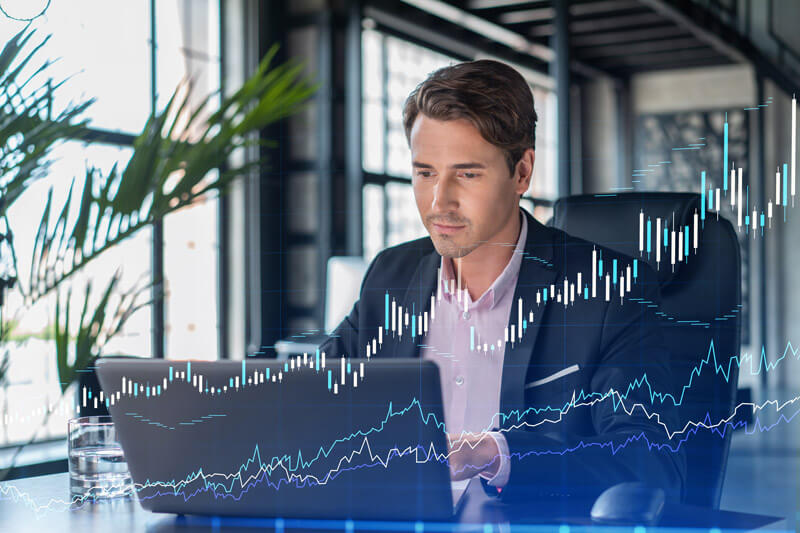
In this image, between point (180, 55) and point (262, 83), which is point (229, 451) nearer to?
point (262, 83)

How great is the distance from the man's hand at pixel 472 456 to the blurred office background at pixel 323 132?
6.51ft

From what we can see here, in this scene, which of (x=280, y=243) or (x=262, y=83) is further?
(x=280, y=243)

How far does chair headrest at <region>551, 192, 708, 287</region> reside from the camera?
166 centimetres

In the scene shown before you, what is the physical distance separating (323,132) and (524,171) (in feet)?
13.6

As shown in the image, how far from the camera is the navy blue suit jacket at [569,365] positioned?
1.20 metres

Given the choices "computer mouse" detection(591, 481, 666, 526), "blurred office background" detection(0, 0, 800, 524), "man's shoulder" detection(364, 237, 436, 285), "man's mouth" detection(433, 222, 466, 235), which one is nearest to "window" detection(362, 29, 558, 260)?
"blurred office background" detection(0, 0, 800, 524)

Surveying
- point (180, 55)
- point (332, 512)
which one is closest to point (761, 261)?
point (180, 55)

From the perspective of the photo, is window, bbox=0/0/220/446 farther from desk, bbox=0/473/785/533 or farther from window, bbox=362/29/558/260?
desk, bbox=0/473/785/533

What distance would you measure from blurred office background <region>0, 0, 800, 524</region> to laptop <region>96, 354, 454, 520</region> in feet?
6.73

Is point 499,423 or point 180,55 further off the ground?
point 180,55

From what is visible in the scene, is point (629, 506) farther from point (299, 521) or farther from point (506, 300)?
point (506, 300)

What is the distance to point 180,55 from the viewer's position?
4.79 m

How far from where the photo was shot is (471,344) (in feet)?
5.03

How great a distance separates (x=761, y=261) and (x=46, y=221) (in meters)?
7.18
